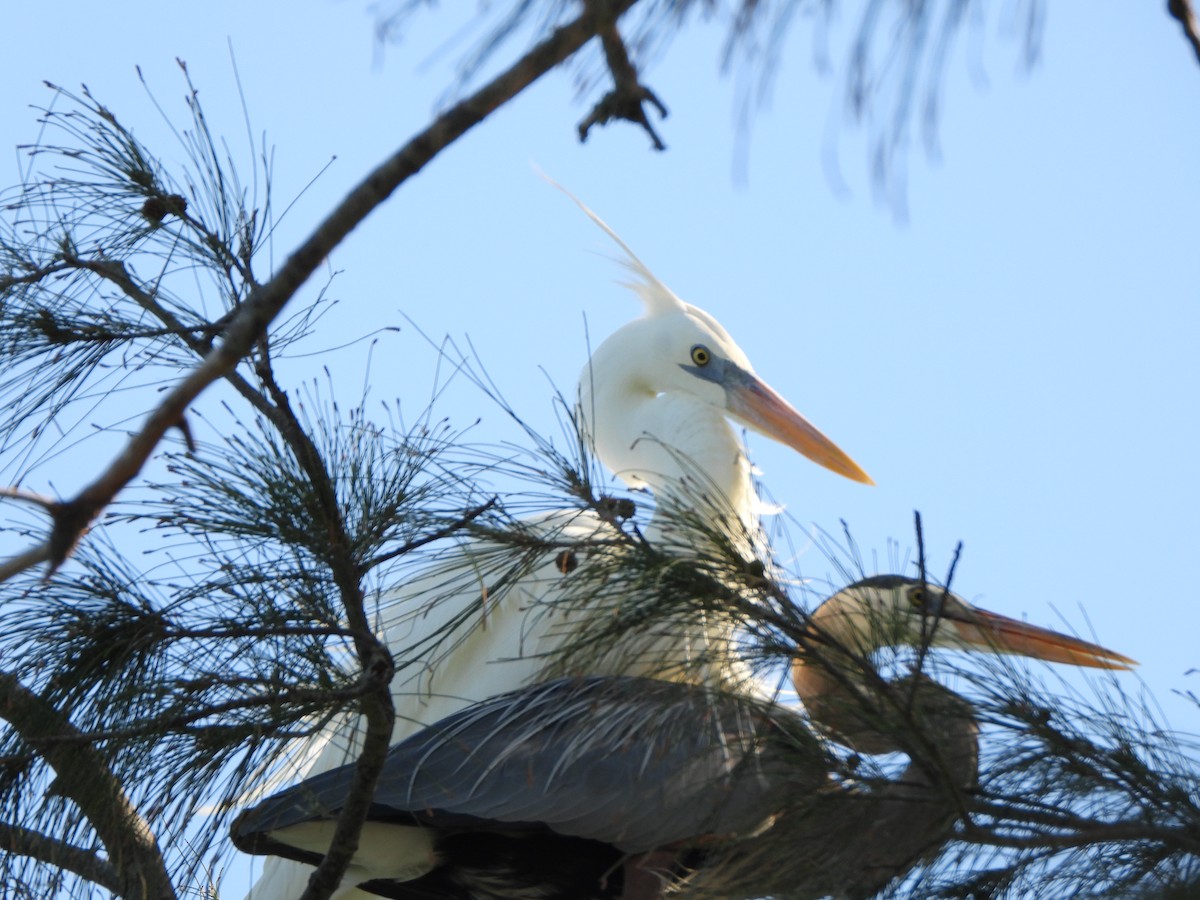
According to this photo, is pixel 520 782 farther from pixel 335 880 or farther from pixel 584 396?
pixel 584 396

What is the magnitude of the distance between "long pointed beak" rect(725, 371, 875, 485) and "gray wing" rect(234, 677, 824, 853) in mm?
1287

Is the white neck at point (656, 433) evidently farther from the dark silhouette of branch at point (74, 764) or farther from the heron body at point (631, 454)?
the dark silhouette of branch at point (74, 764)

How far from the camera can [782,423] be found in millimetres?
3766

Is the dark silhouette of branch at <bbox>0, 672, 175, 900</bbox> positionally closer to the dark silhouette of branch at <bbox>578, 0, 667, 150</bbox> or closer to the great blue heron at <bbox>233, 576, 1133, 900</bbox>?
the great blue heron at <bbox>233, 576, 1133, 900</bbox>

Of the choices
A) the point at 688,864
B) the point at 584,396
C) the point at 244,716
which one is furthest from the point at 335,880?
the point at 584,396

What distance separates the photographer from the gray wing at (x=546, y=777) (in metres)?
2.14

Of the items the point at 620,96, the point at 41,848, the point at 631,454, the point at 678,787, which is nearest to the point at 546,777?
the point at 678,787

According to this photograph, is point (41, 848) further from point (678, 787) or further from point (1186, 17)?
point (1186, 17)

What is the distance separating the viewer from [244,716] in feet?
6.02

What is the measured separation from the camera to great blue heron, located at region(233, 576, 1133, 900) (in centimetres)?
163

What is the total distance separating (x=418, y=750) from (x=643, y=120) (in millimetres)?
1480

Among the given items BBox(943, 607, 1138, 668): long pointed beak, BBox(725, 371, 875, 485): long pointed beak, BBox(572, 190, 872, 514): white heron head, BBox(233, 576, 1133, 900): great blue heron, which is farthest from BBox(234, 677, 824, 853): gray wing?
BBox(725, 371, 875, 485): long pointed beak

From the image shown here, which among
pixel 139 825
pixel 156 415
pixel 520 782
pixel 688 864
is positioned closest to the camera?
pixel 156 415

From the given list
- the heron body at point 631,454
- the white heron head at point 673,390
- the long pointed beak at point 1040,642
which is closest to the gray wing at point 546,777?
the heron body at point 631,454
